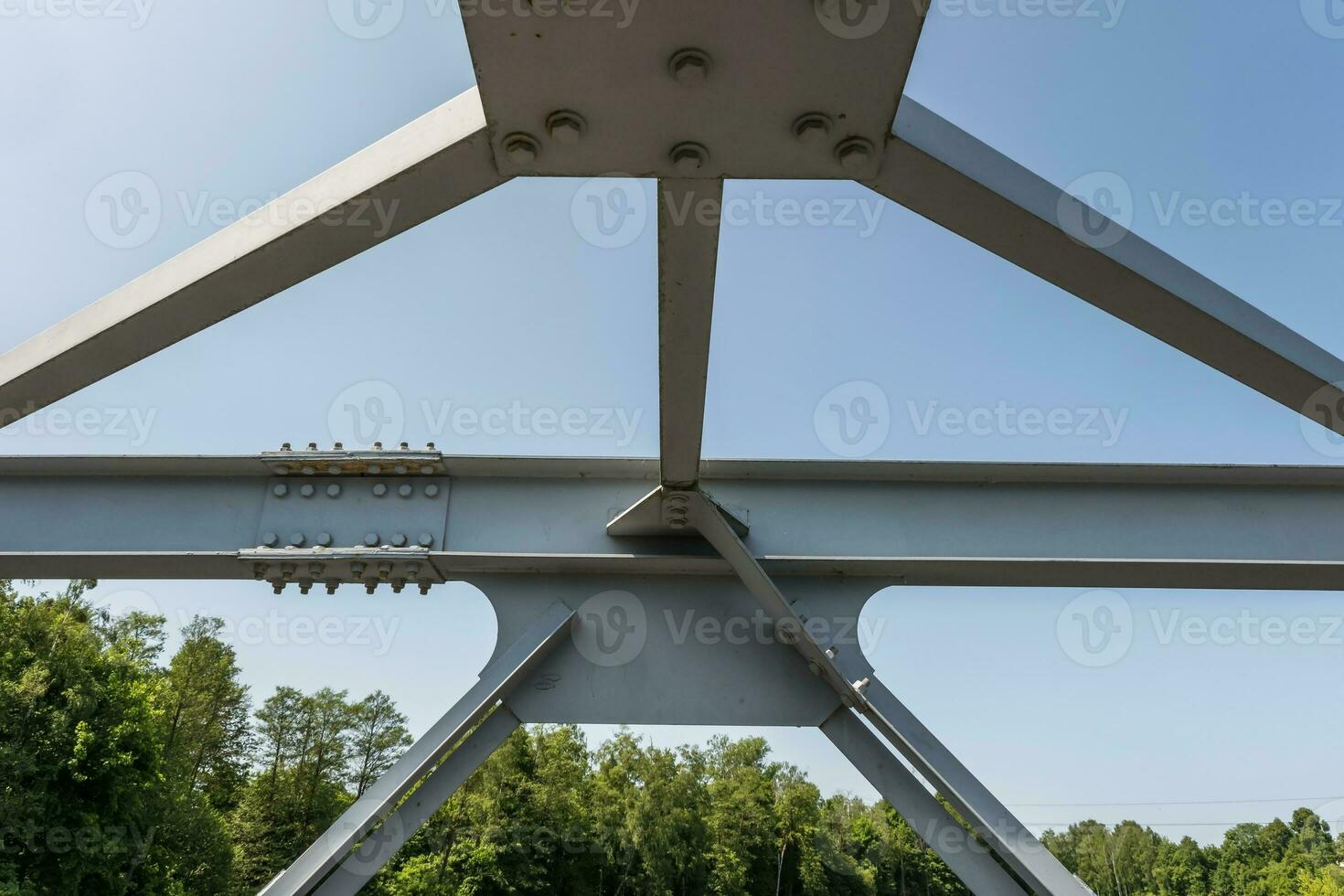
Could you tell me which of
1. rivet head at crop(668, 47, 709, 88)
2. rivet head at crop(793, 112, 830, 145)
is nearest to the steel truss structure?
rivet head at crop(793, 112, 830, 145)

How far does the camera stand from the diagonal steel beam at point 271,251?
2.06 meters

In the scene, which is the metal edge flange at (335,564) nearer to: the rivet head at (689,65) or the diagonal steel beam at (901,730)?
the diagonal steel beam at (901,730)

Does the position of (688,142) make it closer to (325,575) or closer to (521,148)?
(521,148)

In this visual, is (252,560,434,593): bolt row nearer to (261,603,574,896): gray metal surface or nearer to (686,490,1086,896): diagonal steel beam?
(261,603,574,896): gray metal surface

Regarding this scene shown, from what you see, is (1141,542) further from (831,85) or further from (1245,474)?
(831,85)

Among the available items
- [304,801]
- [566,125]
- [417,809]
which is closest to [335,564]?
[417,809]

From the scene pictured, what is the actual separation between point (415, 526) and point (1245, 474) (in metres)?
4.73

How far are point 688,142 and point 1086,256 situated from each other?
111cm

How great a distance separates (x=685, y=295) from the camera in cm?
249

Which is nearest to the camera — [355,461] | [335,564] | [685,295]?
[685,295]

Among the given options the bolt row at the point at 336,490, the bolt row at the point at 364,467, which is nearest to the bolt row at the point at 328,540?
the bolt row at the point at 336,490

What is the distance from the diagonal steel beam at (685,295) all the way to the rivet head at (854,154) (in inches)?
12.2

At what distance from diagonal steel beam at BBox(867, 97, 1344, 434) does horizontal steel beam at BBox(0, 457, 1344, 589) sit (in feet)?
7.21

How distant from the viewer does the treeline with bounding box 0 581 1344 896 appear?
18688mm
